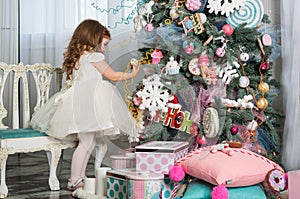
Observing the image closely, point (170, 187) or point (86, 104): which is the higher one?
point (86, 104)

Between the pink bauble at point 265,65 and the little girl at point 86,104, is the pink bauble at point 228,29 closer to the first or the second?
the pink bauble at point 265,65

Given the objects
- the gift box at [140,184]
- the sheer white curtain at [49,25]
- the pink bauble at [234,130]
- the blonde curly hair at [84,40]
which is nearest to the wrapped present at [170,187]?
the gift box at [140,184]

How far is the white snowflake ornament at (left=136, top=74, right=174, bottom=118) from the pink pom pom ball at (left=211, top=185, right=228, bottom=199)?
61cm

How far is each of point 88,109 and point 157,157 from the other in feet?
1.90

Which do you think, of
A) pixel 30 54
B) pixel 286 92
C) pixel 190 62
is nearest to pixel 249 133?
pixel 286 92

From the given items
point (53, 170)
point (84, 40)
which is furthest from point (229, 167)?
point (84, 40)

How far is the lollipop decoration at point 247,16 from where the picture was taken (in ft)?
8.95

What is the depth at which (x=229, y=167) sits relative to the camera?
2.10m

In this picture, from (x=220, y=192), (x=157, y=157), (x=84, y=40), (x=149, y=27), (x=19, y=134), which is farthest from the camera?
(x=84, y=40)

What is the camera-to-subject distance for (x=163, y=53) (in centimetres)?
274

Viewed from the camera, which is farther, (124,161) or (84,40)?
(84,40)

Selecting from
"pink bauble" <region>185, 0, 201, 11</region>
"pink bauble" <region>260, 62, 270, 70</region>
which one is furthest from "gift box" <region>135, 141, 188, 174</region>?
"pink bauble" <region>185, 0, 201, 11</region>

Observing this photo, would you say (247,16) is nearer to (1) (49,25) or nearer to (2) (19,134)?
(2) (19,134)

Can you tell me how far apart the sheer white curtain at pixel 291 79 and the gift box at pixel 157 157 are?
558 mm
